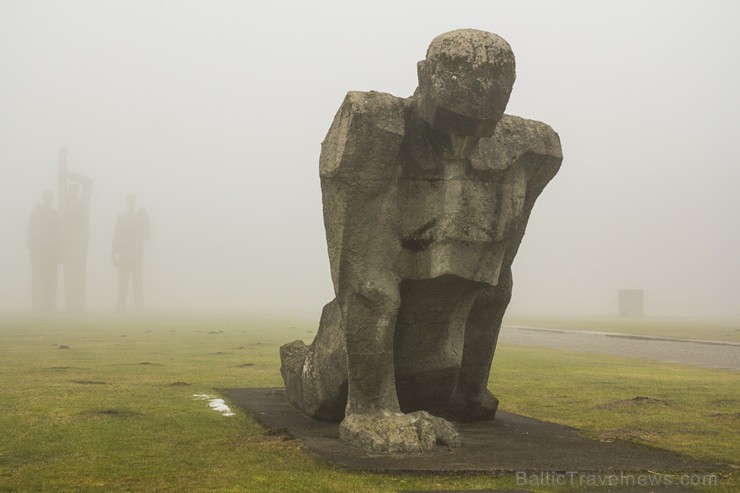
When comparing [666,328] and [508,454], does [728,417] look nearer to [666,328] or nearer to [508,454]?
[508,454]

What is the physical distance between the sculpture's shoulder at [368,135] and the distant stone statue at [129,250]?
172 ft

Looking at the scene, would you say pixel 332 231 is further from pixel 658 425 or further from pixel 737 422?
pixel 737 422

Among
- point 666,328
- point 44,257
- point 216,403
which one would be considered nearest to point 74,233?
point 44,257

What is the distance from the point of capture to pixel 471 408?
28.1ft

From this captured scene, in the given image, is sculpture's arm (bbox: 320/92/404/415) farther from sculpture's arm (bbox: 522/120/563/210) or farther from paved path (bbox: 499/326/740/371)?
paved path (bbox: 499/326/740/371)

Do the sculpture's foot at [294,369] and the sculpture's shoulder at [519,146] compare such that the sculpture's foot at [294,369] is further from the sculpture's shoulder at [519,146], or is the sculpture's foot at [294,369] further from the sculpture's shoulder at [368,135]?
the sculpture's shoulder at [519,146]

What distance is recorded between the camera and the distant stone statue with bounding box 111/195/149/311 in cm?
5697

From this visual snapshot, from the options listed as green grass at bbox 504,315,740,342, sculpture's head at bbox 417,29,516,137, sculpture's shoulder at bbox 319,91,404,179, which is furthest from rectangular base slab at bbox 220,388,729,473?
green grass at bbox 504,315,740,342

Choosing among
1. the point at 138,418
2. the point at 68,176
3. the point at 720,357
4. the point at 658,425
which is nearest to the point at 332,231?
the point at 138,418

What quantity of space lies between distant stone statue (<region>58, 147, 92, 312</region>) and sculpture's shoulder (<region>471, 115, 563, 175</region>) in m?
53.2

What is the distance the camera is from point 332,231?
7258 millimetres

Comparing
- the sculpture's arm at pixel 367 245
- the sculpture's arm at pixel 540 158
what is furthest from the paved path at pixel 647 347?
the sculpture's arm at pixel 367 245

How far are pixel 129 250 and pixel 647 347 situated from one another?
142ft

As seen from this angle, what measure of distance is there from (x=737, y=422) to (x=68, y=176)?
5744cm
